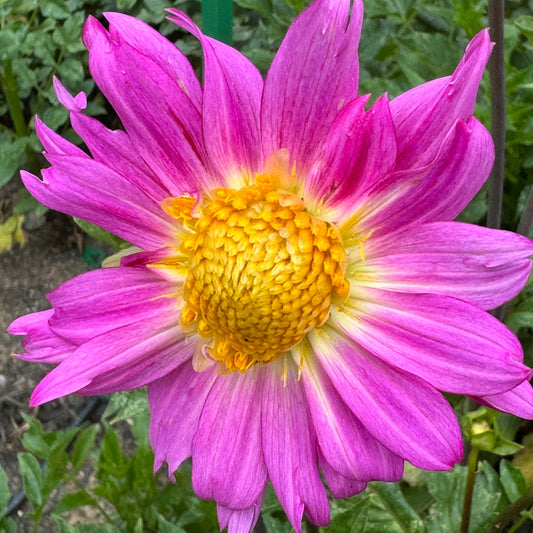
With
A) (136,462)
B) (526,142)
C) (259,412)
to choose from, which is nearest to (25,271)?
(136,462)

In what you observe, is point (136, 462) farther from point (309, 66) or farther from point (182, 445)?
point (309, 66)

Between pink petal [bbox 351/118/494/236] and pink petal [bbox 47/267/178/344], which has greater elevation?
pink petal [bbox 351/118/494/236]

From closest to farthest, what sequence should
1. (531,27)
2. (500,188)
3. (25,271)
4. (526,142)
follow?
(531,27), (500,188), (526,142), (25,271)

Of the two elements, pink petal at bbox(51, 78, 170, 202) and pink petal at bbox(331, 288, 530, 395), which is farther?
pink petal at bbox(51, 78, 170, 202)

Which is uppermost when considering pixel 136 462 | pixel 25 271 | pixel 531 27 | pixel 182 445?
pixel 531 27

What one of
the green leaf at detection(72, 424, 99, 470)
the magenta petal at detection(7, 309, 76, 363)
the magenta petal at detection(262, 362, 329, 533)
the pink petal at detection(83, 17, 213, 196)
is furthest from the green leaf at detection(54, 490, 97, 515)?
the pink petal at detection(83, 17, 213, 196)

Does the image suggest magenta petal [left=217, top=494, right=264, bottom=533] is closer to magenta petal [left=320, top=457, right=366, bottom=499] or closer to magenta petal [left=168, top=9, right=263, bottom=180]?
magenta petal [left=320, top=457, right=366, bottom=499]

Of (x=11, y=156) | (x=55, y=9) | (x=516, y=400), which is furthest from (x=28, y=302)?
(x=516, y=400)
